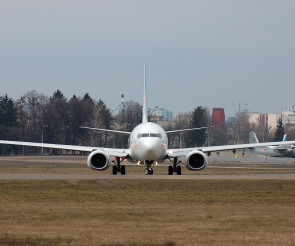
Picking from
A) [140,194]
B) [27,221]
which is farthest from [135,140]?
[27,221]

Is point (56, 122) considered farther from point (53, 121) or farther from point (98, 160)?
point (98, 160)

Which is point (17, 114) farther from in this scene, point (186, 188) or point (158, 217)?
point (158, 217)

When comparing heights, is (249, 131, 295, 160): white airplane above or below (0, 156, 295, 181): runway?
above

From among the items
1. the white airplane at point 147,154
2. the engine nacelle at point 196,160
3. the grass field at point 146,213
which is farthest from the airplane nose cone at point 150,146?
the grass field at point 146,213

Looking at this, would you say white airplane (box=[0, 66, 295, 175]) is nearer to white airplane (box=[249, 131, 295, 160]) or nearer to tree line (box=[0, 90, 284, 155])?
white airplane (box=[249, 131, 295, 160])

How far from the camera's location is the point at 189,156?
53.3m

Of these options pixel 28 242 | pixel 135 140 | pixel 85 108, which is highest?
pixel 85 108

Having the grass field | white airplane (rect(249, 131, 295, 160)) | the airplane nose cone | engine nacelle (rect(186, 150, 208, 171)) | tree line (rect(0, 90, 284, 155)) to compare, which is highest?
tree line (rect(0, 90, 284, 155))

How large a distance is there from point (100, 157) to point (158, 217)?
26810 mm

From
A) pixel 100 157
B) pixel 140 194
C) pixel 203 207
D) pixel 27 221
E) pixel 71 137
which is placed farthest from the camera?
pixel 71 137

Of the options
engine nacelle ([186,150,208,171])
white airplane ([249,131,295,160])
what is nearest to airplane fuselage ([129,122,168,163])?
engine nacelle ([186,150,208,171])

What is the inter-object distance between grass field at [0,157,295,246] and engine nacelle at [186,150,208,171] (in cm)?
1110

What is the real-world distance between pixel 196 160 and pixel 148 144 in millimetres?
3682

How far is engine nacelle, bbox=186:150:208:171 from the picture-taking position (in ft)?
174
